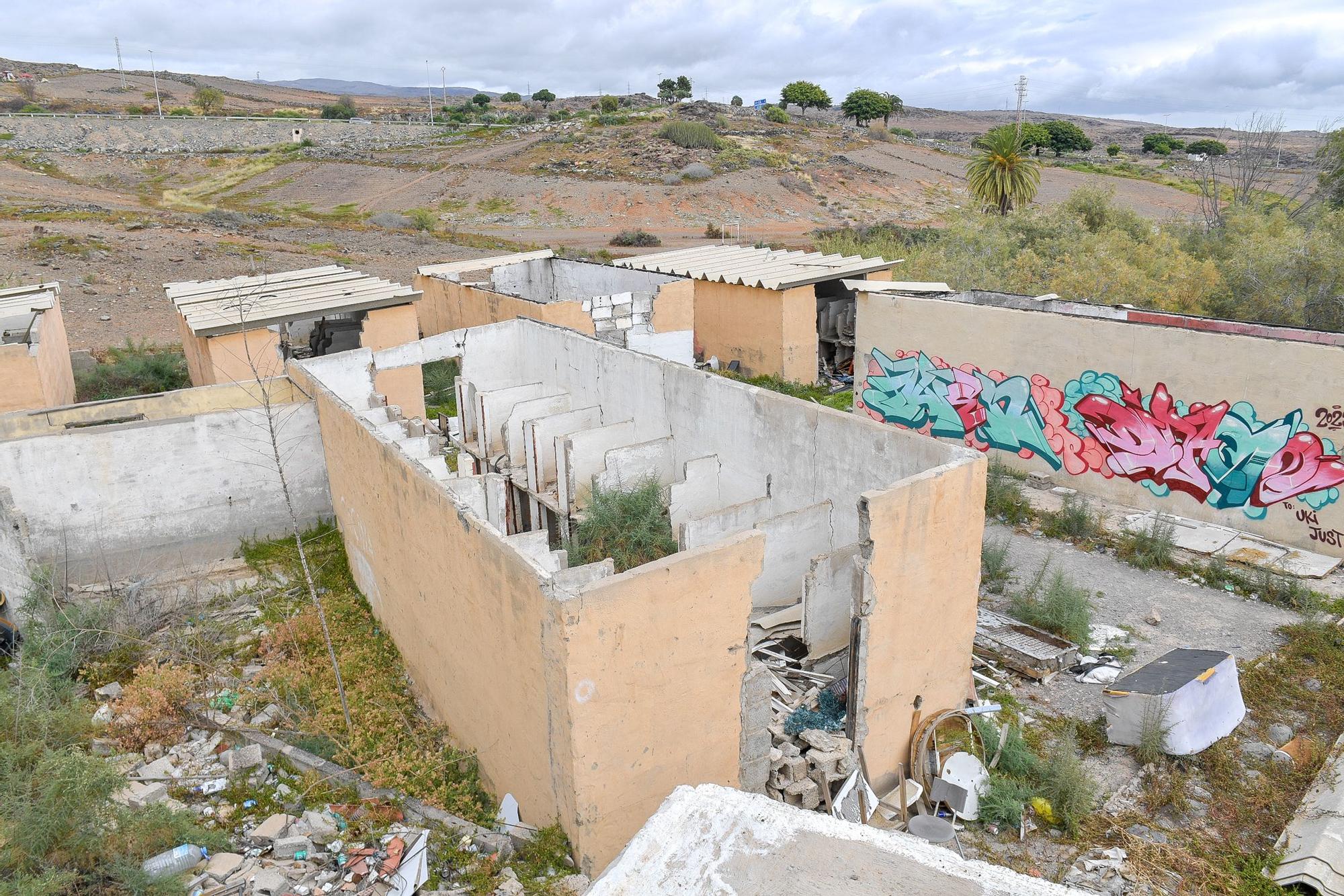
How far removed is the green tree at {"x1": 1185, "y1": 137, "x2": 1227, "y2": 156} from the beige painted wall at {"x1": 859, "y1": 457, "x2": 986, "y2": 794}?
7441cm

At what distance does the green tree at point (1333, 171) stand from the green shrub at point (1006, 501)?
56.5 ft

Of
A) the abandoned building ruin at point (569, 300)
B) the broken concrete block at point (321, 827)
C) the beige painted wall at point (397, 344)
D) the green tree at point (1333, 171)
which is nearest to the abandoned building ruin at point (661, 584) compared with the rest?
the broken concrete block at point (321, 827)

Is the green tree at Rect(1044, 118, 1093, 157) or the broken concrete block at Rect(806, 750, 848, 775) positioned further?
the green tree at Rect(1044, 118, 1093, 157)

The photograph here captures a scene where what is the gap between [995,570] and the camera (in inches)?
412

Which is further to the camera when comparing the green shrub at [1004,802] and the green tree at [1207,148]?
the green tree at [1207,148]

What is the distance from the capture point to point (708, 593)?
18.6 feet

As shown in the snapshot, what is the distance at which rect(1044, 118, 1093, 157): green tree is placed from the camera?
229 feet

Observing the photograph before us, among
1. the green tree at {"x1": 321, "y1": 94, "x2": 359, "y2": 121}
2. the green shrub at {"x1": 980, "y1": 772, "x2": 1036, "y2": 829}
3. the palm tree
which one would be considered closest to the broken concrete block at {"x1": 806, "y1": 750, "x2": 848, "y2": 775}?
the green shrub at {"x1": 980, "y1": 772, "x2": 1036, "y2": 829}

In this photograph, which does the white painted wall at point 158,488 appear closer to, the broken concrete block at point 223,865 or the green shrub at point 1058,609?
the broken concrete block at point 223,865

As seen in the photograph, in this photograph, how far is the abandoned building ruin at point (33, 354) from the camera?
12078 millimetres

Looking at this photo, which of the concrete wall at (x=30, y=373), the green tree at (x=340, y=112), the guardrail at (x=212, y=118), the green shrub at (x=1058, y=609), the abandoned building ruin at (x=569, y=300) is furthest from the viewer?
the green tree at (x=340, y=112)

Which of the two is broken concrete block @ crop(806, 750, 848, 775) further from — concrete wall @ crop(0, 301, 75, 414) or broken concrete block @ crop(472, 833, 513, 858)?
concrete wall @ crop(0, 301, 75, 414)

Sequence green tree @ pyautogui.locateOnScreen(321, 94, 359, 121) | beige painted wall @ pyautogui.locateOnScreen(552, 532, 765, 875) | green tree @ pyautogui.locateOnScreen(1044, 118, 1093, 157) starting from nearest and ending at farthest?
beige painted wall @ pyautogui.locateOnScreen(552, 532, 765, 875) < green tree @ pyautogui.locateOnScreen(1044, 118, 1093, 157) < green tree @ pyautogui.locateOnScreen(321, 94, 359, 121)

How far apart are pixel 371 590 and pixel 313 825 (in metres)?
3.62
